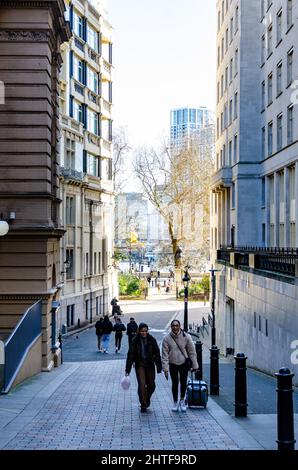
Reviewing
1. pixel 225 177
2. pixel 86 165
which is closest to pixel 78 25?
pixel 86 165

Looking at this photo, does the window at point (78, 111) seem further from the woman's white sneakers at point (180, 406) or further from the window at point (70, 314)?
the woman's white sneakers at point (180, 406)

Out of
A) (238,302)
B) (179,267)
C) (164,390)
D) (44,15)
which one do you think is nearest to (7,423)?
(164,390)

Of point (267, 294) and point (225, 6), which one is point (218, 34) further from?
point (267, 294)

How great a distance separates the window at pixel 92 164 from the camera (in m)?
50.2

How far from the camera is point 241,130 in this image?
4306cm

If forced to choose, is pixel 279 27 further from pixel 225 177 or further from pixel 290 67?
pixel 225 177

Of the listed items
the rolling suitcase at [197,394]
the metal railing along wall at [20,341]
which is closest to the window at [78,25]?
the metal railing along wall at [20,341]

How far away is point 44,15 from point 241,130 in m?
25.4

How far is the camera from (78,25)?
47250 mm

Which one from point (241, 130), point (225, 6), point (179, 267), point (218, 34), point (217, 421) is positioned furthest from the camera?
point (179, 267)

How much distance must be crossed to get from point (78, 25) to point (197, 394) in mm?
39450

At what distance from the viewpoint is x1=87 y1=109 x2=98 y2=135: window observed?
50.3m

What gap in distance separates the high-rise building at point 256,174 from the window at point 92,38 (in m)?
9.11

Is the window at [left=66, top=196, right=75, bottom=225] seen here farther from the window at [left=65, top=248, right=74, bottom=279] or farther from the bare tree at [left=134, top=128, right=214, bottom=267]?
the bare tree at [left=134, top=128, right=214, bottom=267]
